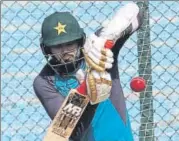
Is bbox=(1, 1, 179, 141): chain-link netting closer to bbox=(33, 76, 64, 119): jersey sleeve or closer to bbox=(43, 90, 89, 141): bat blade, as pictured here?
bbox=(33, 76, 64, 119): jersey sleeve

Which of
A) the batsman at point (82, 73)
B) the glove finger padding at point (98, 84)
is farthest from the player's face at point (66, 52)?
the glove finger padding at point (98, 84)

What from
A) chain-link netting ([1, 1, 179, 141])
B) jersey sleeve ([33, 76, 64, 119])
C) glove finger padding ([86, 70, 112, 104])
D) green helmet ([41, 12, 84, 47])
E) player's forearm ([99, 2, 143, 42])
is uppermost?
player's forearm ([99, 2, 143, 42])

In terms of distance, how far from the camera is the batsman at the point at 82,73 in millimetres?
3357

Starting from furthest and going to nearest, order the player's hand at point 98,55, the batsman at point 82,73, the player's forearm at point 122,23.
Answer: the batsman at point 82,73 < the player's forearm at point 122,23 < the player's hand at point 98,55

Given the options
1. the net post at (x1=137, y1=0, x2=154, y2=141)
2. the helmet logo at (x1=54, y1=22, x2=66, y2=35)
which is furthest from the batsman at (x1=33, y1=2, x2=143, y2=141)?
the net post at (x1=137, y1=0, x2=154, y2=141)

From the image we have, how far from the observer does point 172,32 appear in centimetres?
517

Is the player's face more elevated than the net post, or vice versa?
the player's face

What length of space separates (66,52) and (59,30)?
0.12m

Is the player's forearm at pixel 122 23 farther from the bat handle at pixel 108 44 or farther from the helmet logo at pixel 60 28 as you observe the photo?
the helmet logo at pixel 60 28

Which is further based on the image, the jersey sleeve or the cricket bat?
the jersey sleeve

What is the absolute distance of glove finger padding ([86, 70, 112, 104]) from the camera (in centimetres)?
319

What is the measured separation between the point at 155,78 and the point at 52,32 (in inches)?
66.8

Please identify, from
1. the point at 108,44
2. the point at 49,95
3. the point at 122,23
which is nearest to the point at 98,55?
the point at 108,44

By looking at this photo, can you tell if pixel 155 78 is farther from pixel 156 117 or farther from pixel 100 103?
pixel 100 103
